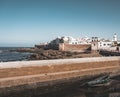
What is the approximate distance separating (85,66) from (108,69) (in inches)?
190

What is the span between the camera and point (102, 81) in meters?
28.0

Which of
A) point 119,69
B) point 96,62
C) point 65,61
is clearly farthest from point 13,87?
point 119,69

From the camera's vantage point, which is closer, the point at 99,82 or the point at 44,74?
the point at 99,82

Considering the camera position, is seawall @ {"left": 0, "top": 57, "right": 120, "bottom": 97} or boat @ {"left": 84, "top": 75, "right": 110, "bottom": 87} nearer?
seawall @ {"left": 0, "top": 57, "right": 120, "bottom": 97}

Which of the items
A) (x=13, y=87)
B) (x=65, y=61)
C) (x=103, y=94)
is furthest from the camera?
(x=65, y=61)

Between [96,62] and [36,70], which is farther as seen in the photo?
[96,62]

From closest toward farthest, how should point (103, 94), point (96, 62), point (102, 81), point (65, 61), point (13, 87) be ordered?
point (103, 94)
point (13, 87)
point (102, 81)
point (65, 61)
point (96, 62)

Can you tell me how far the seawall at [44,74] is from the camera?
2516 centimetres

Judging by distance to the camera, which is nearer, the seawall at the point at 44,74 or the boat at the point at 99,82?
the seawall at the point at 44,74

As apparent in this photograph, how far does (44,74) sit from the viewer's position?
Result: 2845 cm

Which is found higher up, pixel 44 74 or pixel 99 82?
pixel 44 74

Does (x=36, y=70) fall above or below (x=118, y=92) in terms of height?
above

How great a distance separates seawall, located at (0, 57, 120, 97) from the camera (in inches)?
990

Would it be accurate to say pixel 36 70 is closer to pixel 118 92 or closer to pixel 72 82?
pixel 72 82
